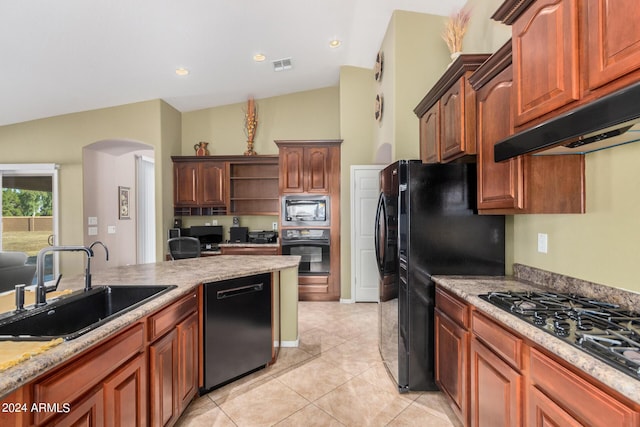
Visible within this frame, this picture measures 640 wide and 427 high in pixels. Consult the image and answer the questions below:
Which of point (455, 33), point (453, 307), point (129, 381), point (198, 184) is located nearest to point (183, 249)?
point (198, 184)

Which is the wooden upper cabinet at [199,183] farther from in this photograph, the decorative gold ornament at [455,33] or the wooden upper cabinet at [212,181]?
the decorative gold ornament at [455,33]

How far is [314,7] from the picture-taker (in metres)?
3.21

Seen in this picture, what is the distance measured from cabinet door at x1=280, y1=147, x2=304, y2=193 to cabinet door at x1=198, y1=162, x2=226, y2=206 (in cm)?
113

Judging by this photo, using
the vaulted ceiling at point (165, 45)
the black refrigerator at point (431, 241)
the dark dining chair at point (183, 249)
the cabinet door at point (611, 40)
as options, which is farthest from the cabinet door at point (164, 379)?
the vaulted ceiling at point (165, 45)

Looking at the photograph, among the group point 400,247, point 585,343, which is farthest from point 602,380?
point 400,247

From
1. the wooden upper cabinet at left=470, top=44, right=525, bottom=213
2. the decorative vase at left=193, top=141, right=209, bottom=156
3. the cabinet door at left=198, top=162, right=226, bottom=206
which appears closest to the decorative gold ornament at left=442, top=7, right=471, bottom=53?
the wooden upper cabinet at left=470, top=44, right=525, bottom=213

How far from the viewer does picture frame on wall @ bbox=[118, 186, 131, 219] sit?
5.54 meters

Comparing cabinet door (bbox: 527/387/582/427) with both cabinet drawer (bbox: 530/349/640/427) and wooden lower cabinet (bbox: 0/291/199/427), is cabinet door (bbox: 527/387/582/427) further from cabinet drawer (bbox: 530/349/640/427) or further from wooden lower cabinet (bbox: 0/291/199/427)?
wooden lower cabinet (bbox: 0/291/199/427)

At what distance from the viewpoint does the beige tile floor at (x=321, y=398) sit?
202cm

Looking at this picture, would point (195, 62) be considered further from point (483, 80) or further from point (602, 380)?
point (602, 380)

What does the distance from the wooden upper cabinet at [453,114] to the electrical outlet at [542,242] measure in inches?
26.1

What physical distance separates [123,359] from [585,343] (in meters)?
1.80

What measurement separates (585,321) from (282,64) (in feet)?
14.1

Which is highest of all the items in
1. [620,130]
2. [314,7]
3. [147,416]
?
[314,7]
